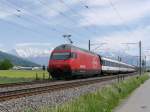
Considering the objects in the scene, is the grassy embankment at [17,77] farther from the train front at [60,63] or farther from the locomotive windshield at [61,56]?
the locomotive windshield at [61,56]

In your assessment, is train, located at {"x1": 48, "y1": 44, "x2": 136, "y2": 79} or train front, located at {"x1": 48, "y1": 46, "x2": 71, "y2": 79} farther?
train, located at {"x1": 48, "y1": 44, "x2": 136, "y2": 79}

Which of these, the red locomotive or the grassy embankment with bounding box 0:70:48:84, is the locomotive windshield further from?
the grassy embankment with bounding box 0:70:48:84

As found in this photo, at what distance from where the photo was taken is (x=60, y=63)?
4200 centimetres

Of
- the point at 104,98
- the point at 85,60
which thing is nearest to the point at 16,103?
the point at 104,98

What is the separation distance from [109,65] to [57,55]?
2737 centimetres

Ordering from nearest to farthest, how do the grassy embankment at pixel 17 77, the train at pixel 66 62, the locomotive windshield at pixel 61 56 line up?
the train at pixel 66 62 → the locomotive windshield at pixel 61 56 → the grassy embankment at pixel 17 77

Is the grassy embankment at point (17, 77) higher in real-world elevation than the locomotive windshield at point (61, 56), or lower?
lower

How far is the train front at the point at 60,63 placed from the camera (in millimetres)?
41650

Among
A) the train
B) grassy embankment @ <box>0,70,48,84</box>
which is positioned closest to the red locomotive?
the train

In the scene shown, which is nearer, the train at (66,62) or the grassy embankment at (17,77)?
the train at (66,62)

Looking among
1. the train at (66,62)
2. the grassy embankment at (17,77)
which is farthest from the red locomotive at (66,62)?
the grassy embankment at (17,77)

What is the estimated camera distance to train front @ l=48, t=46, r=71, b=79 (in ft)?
137

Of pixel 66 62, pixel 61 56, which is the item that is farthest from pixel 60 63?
pixel 61 56

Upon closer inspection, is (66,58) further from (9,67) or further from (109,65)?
(9,67)
